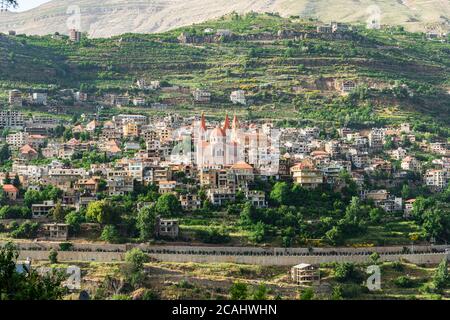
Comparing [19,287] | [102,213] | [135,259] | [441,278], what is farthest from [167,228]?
[19,287]

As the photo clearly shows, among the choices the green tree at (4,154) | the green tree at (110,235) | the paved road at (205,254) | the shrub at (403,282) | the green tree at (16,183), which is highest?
the green tree at (4,154)

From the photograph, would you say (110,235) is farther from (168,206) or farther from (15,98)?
(15,98)

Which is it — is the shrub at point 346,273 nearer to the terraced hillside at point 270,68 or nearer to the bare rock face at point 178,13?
the terraced hillside at point 270,68

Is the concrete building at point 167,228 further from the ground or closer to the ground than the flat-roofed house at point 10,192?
closer to the ground

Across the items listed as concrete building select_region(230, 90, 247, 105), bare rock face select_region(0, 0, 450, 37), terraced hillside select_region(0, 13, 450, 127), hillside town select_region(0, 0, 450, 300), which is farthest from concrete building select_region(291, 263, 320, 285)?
bare rock face select_region(0, 0, 450, 37)

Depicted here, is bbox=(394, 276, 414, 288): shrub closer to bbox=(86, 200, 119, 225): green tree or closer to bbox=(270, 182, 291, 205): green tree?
bbox=(270, 182, 291, 205): green tree

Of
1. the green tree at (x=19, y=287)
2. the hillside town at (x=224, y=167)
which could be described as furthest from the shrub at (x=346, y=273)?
the green tree at (x=19, y=287)

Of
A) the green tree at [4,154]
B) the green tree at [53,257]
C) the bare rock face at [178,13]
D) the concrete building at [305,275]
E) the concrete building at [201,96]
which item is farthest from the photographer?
the bare rock face at [178,13]
